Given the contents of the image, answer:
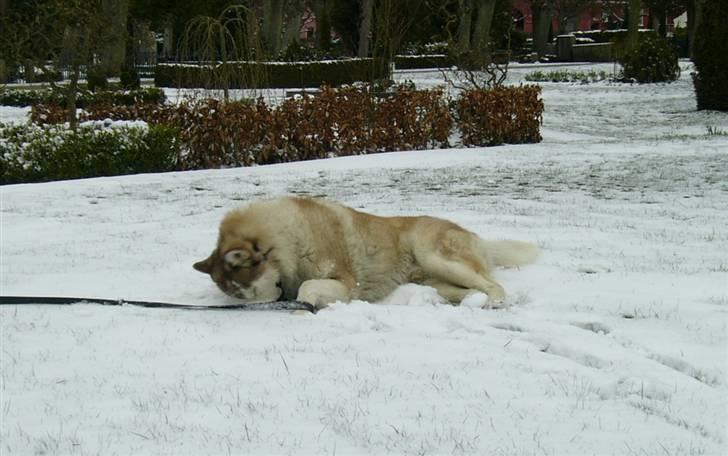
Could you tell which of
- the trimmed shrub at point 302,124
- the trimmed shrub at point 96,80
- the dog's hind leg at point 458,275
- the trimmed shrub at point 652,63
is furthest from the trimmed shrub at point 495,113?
the trimmed shrub at point 652,63

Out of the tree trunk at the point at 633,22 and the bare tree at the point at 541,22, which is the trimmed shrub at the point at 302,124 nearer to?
the tree trunk at the point at 633,22

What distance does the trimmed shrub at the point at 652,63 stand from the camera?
108 ft

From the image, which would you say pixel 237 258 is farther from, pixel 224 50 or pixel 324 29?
pixel 324 29

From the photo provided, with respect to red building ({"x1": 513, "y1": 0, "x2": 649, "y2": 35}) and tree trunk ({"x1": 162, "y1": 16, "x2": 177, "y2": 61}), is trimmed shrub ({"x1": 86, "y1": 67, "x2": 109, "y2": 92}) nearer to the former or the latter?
tree trunk ({"x1": 162, "y1": 16, "x2": 177, "y2": 61})

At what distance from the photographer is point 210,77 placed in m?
17.7

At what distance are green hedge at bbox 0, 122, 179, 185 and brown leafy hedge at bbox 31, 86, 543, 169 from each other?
84cm

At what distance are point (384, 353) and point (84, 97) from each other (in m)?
21.9

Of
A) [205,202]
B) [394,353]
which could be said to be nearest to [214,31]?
[205,202]

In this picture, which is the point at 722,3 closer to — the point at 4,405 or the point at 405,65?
the point at 4,405

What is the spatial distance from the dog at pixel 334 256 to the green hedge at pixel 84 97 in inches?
661

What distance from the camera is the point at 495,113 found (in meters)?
17.0

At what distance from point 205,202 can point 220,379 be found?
6.30 m

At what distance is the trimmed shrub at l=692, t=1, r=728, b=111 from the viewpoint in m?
21.9

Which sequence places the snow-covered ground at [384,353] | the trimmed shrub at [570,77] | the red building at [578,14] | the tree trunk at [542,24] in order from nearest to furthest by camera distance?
the snow-covered ground at [384,353], the trimmed shrub at [570,77], the tree trunk at [542,24], the red building at [578,14]
